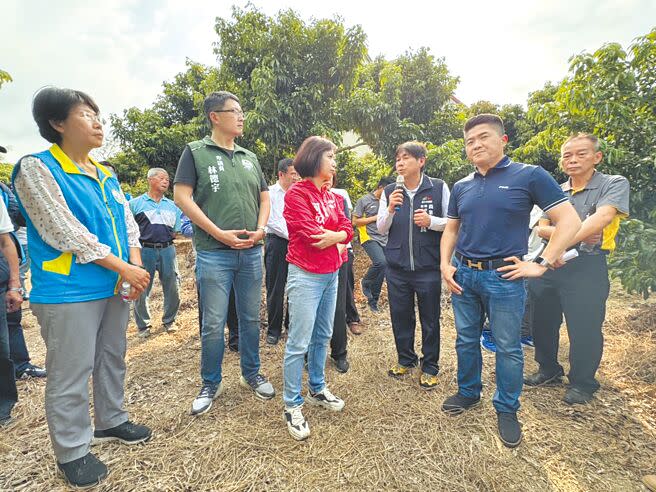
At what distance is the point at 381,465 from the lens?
201 cm

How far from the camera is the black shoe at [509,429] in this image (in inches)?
84.9

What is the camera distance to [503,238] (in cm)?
218

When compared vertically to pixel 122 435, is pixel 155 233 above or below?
above

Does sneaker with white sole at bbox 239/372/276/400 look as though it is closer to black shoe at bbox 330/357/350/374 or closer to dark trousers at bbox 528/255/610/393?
black shoe at bbox 330/357/350/374

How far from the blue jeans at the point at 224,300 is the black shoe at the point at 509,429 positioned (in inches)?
78.1

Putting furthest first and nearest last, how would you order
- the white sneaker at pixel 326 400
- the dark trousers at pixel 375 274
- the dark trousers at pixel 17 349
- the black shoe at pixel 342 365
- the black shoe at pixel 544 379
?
the dark trousers at pixel 375 274 → the black shoe at pixel 342 365 → the dark trousers at pixel 17 349 → the black shoe at pixel 544 379 → the white sneaker at pixel 326 400

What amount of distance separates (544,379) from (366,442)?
6.36ft

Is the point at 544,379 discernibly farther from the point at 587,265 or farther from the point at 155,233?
the point at 155,233

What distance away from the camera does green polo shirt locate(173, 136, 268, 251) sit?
242cm

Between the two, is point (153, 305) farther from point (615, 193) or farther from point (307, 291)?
point (615, 193)

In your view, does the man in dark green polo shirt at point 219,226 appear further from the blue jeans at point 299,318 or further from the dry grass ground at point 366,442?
the blue jeans at point 299,318

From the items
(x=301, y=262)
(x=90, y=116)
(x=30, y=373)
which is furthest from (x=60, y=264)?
(x=30, y=373)

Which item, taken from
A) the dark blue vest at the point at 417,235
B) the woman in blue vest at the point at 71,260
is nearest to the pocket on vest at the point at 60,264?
the woman in blue vest at the point at 71,260

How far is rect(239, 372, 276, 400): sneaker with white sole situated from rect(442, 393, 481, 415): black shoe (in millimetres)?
1450
